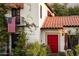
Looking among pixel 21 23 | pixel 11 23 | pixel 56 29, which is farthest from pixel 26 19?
pixel 56 29

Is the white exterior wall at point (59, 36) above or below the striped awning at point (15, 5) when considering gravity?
below

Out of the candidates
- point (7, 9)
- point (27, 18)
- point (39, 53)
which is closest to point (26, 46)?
point (39, 53)

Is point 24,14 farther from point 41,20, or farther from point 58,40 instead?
point 58,40

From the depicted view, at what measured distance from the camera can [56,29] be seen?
2627mm

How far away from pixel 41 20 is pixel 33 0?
28 centimetres

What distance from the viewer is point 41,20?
262 cm

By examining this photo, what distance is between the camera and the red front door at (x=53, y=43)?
2608 millimetres

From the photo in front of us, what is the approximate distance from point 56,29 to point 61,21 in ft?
0.41

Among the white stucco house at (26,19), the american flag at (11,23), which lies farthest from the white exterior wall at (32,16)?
the american flag at (11,23)

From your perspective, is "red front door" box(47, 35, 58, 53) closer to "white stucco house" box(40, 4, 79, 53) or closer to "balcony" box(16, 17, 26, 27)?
"white stucco house" box(40, 4, 79, 53)

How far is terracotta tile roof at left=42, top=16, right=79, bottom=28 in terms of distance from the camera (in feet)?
8.61

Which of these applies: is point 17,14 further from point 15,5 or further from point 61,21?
point 61,21

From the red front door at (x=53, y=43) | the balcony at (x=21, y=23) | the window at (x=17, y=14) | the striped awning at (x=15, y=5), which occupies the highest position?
the striped awning at (x=15, y=5)

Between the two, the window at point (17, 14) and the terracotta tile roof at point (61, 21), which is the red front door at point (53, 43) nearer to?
the terracotta tile roof at point (61, 21)
